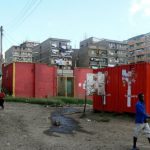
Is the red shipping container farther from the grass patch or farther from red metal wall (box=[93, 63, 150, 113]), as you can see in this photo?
the grass patch

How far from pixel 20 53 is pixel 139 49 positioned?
135 feet

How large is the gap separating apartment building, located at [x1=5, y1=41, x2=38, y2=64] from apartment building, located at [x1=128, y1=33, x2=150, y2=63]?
3597 centimetres

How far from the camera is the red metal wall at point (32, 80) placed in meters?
43.1

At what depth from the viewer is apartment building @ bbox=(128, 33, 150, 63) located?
12556 centimetres

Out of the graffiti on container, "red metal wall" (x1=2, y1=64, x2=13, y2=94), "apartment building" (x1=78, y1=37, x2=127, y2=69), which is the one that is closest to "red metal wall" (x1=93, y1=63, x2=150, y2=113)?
the graffiti on container

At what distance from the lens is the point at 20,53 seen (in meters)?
127

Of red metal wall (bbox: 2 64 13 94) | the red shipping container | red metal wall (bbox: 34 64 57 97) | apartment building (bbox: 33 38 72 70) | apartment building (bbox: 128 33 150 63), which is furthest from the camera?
apartment building (bbox: 128 33 150 63)

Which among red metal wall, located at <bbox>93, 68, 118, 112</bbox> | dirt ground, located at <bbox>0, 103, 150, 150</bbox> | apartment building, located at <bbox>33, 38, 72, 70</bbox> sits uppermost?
apartment building, located at <bbox>33, 38, 72, 70</bbox>

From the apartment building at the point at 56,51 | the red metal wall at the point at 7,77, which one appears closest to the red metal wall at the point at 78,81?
the red metal wall at the point at 7,77

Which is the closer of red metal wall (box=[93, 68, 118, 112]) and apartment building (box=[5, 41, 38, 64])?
red metal wall (box=[93, 68, 118, 112])

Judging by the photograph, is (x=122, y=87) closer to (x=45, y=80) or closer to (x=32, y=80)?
(x=32, y=80)

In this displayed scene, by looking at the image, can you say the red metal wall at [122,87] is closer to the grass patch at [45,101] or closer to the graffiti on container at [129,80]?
the graffiti on container at [129,80]

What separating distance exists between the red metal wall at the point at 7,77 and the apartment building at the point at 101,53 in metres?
61.8

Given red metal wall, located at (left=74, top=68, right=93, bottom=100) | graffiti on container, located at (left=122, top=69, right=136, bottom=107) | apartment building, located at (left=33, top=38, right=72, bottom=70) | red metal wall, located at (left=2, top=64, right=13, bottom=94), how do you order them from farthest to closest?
1. apartment building, located at (left=33, top=38, right=72, bottom=70)
2. red metal wall, located at (left=74, top=68, right=93, bottom=100)
3. red metal wall, located at (left=2, top=64, right=13, bottom=94)
4. graffiti on container, located at (left=122, top=69, right=136, bottom=107)
